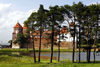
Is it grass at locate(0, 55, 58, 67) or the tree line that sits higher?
the tree line

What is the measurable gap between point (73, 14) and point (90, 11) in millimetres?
4212

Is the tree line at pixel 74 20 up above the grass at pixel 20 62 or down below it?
above

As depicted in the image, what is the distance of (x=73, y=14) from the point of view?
1442 inches

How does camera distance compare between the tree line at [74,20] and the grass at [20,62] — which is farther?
the tree line at [74,20]

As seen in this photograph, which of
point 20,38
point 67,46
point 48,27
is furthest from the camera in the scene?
point 67,46

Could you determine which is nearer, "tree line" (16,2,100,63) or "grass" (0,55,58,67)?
"grass" (0,55,58,67)

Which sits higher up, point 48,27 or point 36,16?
point 36,16

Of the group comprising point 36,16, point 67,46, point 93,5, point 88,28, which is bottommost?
point 67,46

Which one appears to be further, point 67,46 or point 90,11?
point 67,46

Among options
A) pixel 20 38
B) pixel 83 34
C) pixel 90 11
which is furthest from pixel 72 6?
pixel 20 38

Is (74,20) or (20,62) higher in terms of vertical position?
(74,20)

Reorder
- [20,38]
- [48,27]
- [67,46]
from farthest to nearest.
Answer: [67,46], [20,38], [48,27]

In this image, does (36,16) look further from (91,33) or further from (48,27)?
(91,33)

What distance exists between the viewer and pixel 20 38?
314 feet
